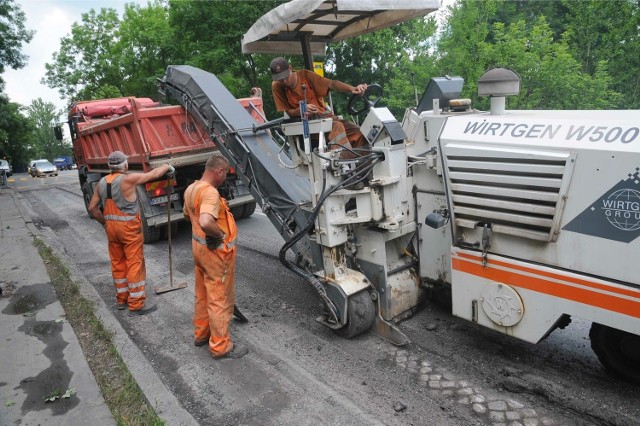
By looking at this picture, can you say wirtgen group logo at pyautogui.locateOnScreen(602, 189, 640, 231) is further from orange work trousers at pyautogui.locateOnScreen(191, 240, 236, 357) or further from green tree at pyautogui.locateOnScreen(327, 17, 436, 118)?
green tree at pyautogui.locateOnScreen(327, 17, 436, 118)

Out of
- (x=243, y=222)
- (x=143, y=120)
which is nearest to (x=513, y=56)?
(x=243, y=222)

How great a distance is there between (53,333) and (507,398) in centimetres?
387

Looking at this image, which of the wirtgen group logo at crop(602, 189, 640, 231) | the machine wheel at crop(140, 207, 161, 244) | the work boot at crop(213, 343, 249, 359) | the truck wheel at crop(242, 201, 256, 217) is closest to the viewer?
the wirtgen group logo at crop(602, 189, 640, 231)

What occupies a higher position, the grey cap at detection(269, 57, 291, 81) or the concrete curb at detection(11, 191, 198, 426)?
the grey cap at detection(269, 57, 291, 81)

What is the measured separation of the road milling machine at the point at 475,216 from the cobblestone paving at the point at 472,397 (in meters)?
0.32

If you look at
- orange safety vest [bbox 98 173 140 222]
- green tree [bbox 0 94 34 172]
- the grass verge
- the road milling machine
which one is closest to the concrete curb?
the grass verge

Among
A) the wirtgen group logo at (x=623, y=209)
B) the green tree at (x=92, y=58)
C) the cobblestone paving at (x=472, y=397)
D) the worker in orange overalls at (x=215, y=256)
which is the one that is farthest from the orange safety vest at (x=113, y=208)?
the green tree at (x=92, y=58)

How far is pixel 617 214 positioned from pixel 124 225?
414 centimetres

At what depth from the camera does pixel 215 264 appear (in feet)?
12.0

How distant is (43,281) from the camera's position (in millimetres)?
5770

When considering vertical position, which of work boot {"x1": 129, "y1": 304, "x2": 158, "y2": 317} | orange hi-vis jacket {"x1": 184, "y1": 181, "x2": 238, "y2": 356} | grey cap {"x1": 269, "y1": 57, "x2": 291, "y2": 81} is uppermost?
grey cap {"x1": 269, "y1": 57, "x2": 291, "y2": 81}

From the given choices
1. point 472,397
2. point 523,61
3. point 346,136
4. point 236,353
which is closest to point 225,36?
point 523,61

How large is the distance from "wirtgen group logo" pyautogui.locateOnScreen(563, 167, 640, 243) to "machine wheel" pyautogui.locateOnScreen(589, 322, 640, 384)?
2.40ft

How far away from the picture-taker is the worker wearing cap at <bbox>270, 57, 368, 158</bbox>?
4.01m
